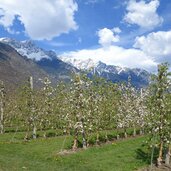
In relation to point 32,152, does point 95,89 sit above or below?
above

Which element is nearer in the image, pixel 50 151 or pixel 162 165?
pixel 162 165

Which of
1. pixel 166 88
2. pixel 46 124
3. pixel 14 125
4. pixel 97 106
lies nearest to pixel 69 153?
pixel 97 106

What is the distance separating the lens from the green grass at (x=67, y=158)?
44.2m

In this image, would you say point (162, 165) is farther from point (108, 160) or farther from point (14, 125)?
point (14, 125)

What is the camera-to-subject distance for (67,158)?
177 ft

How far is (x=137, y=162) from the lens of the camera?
51.5m

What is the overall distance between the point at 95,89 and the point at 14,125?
186ft

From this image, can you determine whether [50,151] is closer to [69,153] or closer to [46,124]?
[69,153]

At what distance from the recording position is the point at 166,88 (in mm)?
47812

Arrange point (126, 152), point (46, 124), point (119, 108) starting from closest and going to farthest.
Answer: point (126, 152) → point (119, 108) → point (46, 124)

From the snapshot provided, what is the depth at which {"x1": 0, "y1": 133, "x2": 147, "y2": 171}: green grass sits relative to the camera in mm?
44156

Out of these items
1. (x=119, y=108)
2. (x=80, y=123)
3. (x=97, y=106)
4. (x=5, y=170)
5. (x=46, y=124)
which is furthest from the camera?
(x=46, y=124)

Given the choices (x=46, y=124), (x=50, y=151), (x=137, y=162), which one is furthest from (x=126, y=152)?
(x=46, y=124)

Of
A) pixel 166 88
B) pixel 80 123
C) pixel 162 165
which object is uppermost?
pixel 166 88
